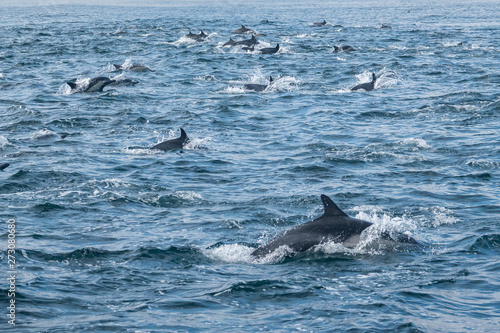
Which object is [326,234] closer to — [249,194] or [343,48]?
[249,194]

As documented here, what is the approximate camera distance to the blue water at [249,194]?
12336 millimetres

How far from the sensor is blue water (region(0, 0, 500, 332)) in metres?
12.3

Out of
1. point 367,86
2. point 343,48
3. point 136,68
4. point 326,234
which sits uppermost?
point 343,48

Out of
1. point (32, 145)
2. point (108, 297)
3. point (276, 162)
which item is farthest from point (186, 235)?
point (32, 145)

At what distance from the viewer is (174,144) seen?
945 inches

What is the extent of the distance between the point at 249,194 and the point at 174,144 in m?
5.60

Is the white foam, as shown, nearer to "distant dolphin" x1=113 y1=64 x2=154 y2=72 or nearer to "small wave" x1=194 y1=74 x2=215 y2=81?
"small wave" x1=194 y1=74 x2=215 y2=81

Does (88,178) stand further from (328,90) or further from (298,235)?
(328,90)

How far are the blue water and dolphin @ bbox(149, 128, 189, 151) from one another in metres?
0.27

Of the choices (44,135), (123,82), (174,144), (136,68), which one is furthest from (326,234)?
(136,68)

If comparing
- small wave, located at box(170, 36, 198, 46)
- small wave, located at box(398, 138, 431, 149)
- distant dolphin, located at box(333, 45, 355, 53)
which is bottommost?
small wave, located at box(170, 36, 198, 46)

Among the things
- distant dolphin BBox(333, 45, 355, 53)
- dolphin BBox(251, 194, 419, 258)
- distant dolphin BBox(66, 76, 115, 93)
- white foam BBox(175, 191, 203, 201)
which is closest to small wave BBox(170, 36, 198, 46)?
distant dolphin BBox(333, 45, 355, 53)

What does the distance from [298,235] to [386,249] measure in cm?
159

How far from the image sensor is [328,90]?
1369 inches
